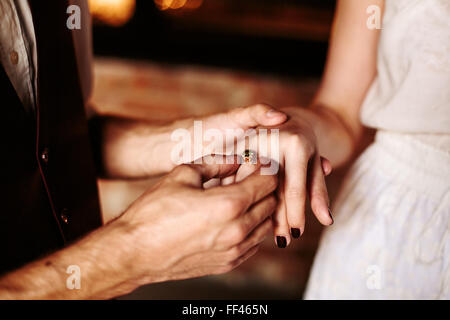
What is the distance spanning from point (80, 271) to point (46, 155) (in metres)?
0.21

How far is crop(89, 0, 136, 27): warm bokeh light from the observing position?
193cm

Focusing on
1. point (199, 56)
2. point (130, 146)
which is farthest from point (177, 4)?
→ point (130, 146)

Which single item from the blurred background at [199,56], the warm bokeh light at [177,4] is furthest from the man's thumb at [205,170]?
the warm bokeh light at [177,4]

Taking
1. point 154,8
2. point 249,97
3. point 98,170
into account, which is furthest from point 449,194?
point 154,8

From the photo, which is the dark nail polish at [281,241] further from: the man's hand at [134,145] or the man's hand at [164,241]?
the man's hand at [134,145]

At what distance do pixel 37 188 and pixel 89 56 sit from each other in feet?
1.12

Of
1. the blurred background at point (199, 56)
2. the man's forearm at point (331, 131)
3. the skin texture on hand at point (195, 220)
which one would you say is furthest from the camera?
the blurred background at point (199, 56)

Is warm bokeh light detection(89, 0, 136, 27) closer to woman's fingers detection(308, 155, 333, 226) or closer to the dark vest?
the dark vest

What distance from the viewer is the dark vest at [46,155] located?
1.95 feet

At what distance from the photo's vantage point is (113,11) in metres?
1.96

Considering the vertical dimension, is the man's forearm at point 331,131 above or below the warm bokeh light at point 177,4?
below

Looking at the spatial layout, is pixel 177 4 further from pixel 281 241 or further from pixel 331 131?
pixel 281 241

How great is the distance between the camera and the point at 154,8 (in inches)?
76.5

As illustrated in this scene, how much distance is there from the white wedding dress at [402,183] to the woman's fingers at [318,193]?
208 millimetres
